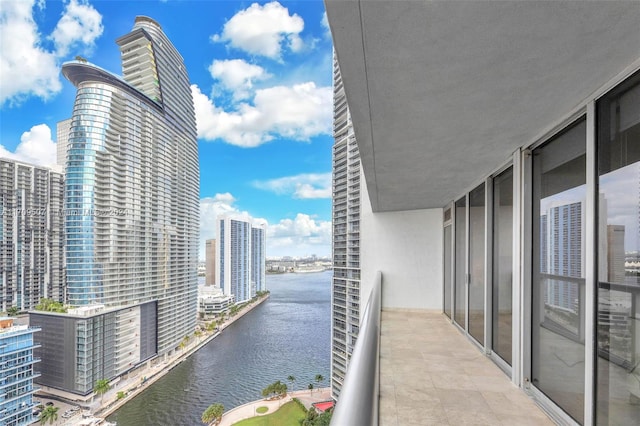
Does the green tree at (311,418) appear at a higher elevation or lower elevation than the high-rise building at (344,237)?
lower

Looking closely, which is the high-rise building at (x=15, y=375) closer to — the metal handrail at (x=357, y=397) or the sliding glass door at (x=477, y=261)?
the sliding glass door at (x=477, y=261)

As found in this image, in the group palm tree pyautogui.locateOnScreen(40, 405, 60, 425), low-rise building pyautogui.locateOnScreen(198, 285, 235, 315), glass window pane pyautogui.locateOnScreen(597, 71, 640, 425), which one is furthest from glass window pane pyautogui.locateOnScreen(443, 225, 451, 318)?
low-rise building pyautogui.locateOnScreen(198, 285, 235, 315)

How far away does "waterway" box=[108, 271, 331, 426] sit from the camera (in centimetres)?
2252

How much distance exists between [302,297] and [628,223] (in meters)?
51.8

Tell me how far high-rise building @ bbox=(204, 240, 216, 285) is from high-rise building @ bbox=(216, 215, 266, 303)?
15.7 ft

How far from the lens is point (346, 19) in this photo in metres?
1.01

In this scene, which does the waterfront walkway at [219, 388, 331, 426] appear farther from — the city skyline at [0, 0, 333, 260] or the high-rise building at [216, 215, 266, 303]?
the high-rise building at [216, 215, 266, 303]

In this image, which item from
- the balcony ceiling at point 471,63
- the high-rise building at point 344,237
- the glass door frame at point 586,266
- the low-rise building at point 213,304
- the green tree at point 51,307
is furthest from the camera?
the low-rise building at point 213,304

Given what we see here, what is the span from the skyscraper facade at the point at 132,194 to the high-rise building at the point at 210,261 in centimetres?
1938

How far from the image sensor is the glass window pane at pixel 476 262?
11.4ft

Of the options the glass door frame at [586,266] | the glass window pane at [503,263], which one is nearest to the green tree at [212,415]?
the glass window pane at [503,263]

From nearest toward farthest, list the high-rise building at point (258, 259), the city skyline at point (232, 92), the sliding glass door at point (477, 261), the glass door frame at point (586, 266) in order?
the glass door frame at point (586, 266)
the sliding glass door at point (477, 261)
the city skyline at point (232, 92)
the high-rise building at point (258, 259)

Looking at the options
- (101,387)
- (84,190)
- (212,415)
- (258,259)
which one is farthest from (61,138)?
(212,415)

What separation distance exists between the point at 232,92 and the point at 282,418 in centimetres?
6234
